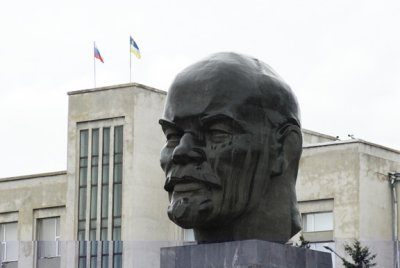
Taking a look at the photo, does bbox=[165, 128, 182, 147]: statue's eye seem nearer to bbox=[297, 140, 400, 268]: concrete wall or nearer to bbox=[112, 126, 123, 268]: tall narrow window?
bbox=[297, 140, 400, 268]: concrete wall

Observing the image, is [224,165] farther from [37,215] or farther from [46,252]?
[37,215]

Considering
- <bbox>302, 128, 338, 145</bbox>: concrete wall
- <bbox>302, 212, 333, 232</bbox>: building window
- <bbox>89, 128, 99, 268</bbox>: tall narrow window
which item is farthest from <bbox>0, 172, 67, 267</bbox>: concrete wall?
<bbox>302, 212, 333, 232</bbox>: building window

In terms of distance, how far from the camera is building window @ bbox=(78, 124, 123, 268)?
73.9m

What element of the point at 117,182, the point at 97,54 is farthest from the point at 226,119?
the point at 117,182

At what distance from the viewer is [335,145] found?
68.2 meters

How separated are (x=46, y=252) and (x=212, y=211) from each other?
7.51 metres

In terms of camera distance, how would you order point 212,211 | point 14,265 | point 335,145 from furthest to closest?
point 335,145, point 14,265, point 212,211

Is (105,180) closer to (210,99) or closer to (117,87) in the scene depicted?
(117,87)

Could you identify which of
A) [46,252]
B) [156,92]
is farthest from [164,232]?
[46,252]

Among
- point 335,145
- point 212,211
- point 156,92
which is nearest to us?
point 212,211

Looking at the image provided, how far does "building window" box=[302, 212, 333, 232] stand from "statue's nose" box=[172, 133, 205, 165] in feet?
165

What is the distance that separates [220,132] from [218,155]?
9.3 inches

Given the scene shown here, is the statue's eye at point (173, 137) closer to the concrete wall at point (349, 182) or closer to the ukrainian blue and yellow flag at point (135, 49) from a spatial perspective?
the concrete wall at point (349, 182)

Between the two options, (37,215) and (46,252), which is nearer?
(46,252)
